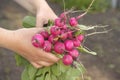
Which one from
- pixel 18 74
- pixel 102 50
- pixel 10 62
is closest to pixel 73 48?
pixel 18 74

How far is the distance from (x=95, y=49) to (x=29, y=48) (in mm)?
2061

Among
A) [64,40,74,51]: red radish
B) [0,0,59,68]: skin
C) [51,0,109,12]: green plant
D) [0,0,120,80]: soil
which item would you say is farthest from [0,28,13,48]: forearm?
[51,0,109,12]: green plant

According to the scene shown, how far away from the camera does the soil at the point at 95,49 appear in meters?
3.09

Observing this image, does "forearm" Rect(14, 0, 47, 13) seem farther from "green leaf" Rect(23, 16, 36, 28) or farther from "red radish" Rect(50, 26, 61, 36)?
"red radish" Rect(50, 26, 61, 36)

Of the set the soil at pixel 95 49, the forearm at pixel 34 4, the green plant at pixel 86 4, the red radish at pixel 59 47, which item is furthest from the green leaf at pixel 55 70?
the green plant at pixel 86 4

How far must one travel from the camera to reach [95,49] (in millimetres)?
3455

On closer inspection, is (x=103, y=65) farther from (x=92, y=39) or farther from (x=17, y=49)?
(x=17, y=49)

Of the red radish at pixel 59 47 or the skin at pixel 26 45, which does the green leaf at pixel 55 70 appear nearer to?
the skin at pixel 26 45

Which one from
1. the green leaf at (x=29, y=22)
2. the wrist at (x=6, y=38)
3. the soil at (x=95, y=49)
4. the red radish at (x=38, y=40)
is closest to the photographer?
the red radish at (x=38, y=40)

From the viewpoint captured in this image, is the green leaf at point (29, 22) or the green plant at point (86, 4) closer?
the green leaf at point (29, 22)

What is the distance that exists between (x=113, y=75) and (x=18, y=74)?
899 millimetres

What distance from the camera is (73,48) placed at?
141cm

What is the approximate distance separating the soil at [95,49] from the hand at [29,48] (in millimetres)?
1487

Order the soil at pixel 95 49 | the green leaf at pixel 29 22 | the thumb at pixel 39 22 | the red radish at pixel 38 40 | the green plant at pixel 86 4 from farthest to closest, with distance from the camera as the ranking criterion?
1. the green plant at pixel 86 4
2. the soil at pixel 95 49
3. the green leaf at pixel 29 22
4. the thumb at pixel 39 22
5. the red radish at pixel 38 40
